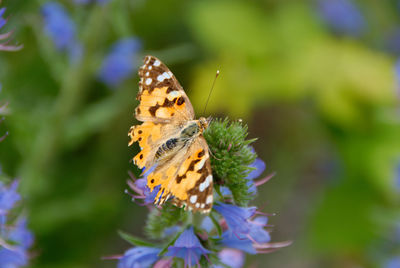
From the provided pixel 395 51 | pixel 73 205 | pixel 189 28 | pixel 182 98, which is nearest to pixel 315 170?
pixel 395 51

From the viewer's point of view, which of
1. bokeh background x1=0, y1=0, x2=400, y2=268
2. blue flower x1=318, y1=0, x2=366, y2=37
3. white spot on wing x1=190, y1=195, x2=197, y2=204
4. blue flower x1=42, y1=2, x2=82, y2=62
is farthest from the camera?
blue flower x1=318, y1=0, x2=366, y2=37

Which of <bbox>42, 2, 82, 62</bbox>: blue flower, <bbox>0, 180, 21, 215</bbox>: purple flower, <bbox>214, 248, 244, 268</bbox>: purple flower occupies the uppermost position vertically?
<bbox>42, 2, 82, 62</bbox>: blue flower

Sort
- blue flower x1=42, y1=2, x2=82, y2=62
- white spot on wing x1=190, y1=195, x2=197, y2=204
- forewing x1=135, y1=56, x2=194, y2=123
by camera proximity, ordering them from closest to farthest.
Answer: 1. white spot on wing x1=190, y1=195, x2=197, y2=204
2. forewing x1=135, y1=56, x2=194, y2=123
3. blue flower x1=42, y1=2, x2=82, y2=62

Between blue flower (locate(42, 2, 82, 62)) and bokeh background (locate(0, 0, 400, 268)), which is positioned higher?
blue flower (locate(42, 2, 82, 62))

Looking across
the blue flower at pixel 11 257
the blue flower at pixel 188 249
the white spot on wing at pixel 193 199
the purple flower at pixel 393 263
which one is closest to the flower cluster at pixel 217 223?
the blue flower at pixel 188 249

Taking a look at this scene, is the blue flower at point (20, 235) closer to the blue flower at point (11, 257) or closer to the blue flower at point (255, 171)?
the blue flower at point (11, 257)

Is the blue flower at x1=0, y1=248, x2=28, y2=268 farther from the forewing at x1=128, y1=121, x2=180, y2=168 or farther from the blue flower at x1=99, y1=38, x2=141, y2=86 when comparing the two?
the blue flower at x1=99, y1=38, x2=141, y2=86

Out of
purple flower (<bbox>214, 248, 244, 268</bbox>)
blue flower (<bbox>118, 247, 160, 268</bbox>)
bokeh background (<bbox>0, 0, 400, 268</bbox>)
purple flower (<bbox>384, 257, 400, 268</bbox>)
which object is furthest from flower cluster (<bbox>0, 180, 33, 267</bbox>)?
purple flower (<bbox>384, 257, 400, 268</bbox>)
